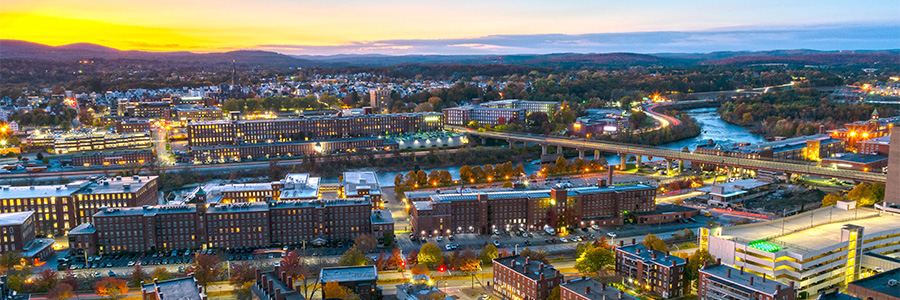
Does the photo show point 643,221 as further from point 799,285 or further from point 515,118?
point 515,118

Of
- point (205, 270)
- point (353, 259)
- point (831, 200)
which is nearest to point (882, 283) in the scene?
point (831, 200)

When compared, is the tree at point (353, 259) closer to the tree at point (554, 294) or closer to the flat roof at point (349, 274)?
the flat roof at point (349, 274)

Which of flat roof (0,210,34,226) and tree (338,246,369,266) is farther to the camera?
flat roof (0,210,34,226)

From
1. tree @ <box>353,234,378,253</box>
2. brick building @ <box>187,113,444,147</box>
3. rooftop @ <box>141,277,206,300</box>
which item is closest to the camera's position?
rooftop @ <box>141,277,206,300</box>

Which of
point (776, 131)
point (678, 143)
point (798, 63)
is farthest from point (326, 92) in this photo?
point (798, 63)

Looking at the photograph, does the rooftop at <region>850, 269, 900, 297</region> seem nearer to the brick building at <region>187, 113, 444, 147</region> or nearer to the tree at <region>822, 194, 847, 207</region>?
the tree at <region>822, 194, 847, 207</region>

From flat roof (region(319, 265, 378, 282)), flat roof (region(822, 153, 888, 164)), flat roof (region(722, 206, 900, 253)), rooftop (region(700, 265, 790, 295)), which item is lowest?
flat roof (region(319, 265, 378, 282))

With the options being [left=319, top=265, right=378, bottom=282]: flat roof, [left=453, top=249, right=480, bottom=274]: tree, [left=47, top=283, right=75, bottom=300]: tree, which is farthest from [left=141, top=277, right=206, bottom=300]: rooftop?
[left=453, top=249, right=480, bottom=274]: tree

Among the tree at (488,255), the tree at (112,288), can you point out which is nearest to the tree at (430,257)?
the tree at (488,255)
